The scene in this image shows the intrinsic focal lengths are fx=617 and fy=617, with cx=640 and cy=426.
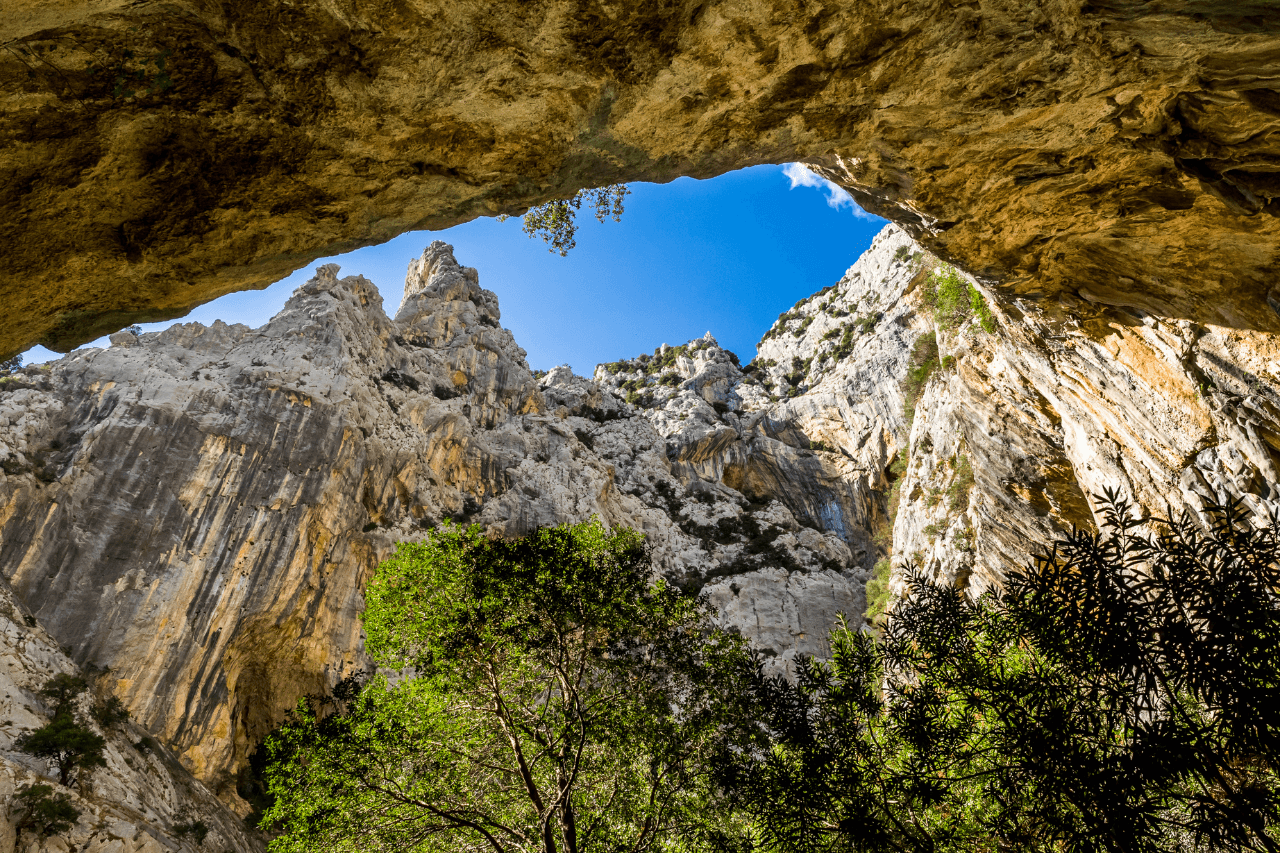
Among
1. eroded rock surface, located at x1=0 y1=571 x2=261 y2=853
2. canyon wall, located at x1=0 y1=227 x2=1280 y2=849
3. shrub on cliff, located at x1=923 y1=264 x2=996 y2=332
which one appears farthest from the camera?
shrub on cliff, located at x1=923 y1=264 x2=996 y2=332

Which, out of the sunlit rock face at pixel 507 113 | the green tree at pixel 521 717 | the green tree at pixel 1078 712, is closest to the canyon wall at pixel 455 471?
the green tree at pixel 521 717

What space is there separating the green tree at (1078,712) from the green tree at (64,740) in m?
18.5

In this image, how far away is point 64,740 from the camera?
1719 centimetres

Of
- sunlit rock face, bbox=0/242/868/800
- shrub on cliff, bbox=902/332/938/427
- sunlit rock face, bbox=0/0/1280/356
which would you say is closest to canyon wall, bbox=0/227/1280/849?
sunlit rock face, bbox=0/242/868/800

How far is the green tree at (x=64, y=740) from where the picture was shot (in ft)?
54.7

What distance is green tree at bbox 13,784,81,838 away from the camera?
572 inches

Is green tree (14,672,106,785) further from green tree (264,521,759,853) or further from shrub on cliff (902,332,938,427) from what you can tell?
shrub on cliff (902,332,938,427)

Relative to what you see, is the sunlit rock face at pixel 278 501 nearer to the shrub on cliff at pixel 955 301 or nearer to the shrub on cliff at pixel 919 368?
the shrub on cliff at pixel 919 368

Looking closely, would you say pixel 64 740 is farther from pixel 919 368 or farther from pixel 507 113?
pixel 919 368

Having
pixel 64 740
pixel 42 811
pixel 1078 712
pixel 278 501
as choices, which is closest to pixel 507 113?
pixel 1078 712

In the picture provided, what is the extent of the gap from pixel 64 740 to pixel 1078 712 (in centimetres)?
2410

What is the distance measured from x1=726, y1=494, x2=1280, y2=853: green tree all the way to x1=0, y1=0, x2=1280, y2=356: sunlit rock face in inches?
213

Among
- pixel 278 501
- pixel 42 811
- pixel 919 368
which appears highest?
pixel 919 368

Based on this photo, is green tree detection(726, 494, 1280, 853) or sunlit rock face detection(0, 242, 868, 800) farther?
sunlit rock face detection(0, 242, 868, 800)
